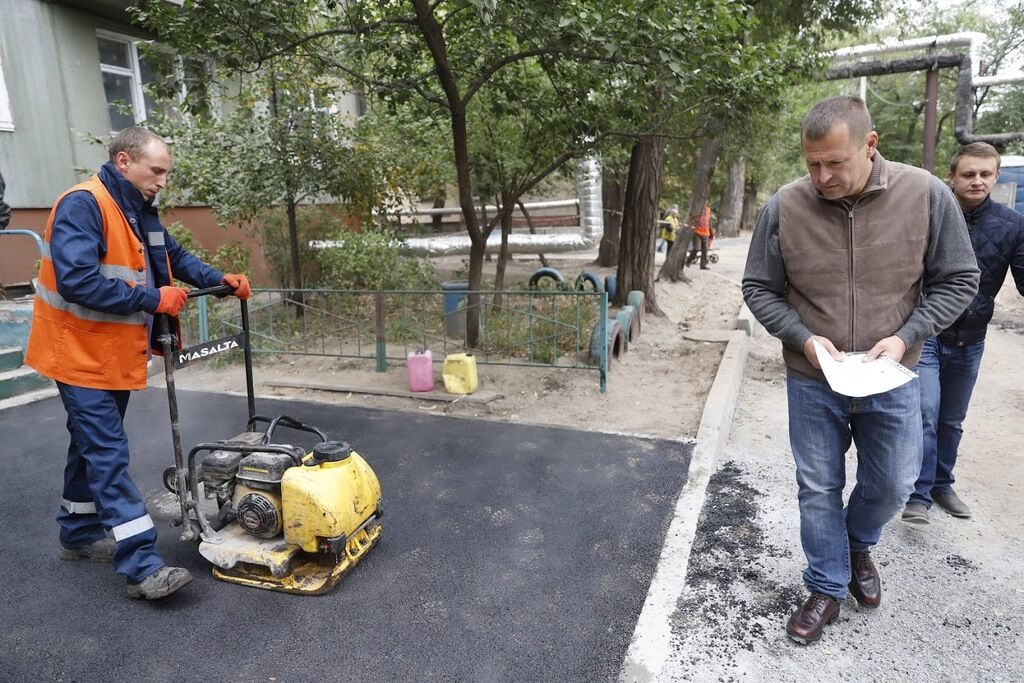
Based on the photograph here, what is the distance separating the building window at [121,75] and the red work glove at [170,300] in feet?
31.7

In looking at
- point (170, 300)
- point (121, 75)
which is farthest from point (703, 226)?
point (170, 300)

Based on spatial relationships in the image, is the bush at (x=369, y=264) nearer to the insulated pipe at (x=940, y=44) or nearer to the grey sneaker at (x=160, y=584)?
the grey sneaker at (x=160, y=584)

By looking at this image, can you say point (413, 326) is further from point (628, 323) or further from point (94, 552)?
point (94, 552)

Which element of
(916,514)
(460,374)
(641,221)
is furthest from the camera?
(641,221)

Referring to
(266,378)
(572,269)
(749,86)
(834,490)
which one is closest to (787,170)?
(572,269)

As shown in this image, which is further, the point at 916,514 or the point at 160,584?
the point at 916,514

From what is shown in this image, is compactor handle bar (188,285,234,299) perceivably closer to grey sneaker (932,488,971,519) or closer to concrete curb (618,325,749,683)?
concrete curb (618,325,749,683)

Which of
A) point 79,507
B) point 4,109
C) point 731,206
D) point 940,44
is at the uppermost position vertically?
point 940,44

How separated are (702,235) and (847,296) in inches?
553

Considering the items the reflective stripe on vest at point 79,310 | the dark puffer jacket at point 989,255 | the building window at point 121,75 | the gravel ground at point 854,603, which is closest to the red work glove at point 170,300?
the reflective stripe on vest at point 79,310

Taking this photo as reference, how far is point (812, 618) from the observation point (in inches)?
107

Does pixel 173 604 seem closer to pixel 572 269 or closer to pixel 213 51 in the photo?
pixel 213 51

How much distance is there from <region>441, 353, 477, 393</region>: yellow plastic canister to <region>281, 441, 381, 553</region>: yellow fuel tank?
3.17m

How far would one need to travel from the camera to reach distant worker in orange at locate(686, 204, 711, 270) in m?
15.2
